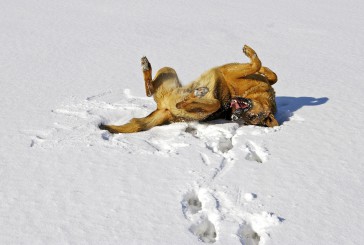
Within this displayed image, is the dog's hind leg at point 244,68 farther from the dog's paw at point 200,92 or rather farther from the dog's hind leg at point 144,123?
the dog's hind leg at point 144,123

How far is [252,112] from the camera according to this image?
4723 mm

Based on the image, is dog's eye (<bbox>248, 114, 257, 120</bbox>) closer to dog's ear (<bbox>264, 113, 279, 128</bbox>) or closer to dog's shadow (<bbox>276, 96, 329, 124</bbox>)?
dog's ear (<bbox>264, 113, 279, 128</bbox>)

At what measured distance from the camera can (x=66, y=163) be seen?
3.87m

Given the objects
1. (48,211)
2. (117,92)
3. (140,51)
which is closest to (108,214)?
(48,211)

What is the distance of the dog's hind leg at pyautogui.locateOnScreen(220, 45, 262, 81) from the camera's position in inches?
189

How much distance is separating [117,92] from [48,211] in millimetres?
2622

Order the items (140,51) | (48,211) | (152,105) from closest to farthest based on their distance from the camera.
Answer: (48,211)
(152,105)
(140,51)

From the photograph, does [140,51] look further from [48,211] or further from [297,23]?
[48,211]

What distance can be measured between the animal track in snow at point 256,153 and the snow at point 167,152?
17 millimetres

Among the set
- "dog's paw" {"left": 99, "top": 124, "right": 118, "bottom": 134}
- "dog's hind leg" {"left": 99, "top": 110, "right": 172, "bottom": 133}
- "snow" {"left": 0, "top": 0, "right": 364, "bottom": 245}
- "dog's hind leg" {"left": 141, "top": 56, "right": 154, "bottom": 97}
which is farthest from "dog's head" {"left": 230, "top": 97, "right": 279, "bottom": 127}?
"dog's paw" {"left": 99, "top": 124, "right": 118, "bottom": 134}

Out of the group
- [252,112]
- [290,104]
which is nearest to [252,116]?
[252,112]

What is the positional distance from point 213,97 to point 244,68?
0.47 metres

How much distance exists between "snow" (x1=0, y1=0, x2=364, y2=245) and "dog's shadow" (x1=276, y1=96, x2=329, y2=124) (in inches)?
0.8

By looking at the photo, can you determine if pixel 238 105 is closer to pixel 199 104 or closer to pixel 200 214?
pixel 199 104
